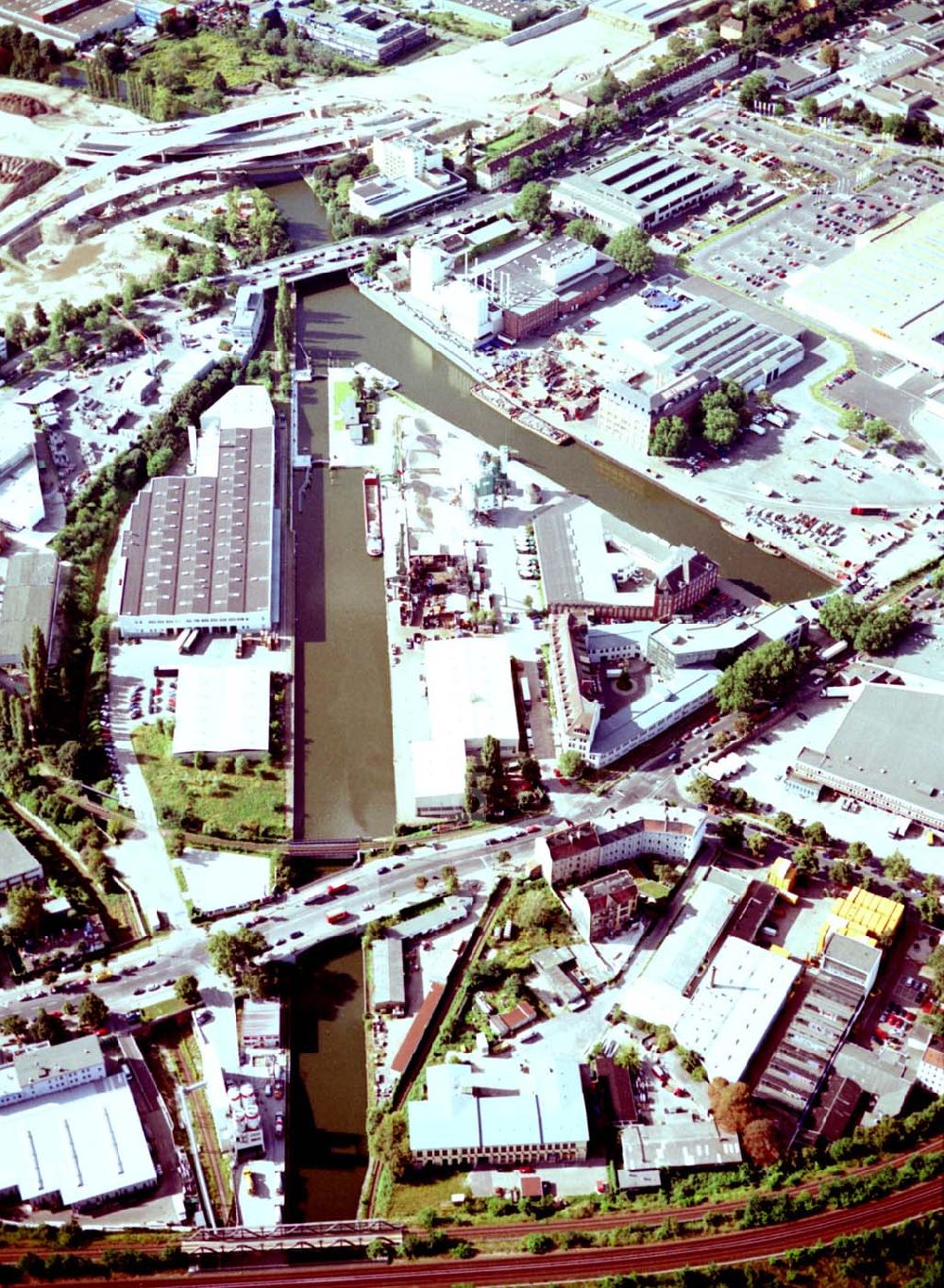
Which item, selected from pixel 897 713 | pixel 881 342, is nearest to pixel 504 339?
pixel 881 342

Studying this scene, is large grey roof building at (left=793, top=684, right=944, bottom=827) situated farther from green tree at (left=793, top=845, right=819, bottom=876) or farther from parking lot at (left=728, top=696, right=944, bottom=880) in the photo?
green tree at (left=793, top=845, right=819, bottom=876)

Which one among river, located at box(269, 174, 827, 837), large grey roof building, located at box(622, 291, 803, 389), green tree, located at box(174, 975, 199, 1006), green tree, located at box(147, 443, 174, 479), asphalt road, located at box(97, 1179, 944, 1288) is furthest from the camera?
large grey roof building, located at box(622, 291, 803, 389)

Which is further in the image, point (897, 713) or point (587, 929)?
point (897, 713)

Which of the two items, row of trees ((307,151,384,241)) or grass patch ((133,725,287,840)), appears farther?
row of trees ((307,151,384,241))

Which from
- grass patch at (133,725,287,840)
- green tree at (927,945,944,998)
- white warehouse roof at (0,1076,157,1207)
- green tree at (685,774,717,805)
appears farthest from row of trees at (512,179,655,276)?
white warehouse roof at (0,1076,157,1207)

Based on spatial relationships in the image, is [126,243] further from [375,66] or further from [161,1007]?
[161,1007]

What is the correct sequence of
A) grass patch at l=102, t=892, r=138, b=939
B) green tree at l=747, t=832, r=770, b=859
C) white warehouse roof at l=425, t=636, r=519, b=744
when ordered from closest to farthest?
grass patch at l=102, t=892, r=138, b=939 < green tree at l=747, t=832, r=770, b=859 < white warehouse roof at l=425, t=636, r=519, b=744

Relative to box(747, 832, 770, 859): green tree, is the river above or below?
above
